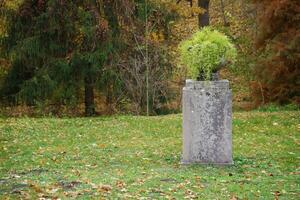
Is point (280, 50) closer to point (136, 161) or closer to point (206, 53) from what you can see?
point (206, 53)

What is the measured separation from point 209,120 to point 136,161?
1.54 m

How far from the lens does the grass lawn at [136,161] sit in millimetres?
8281

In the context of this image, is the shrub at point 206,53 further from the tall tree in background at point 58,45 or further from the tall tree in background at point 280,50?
the tall tree in background at point 58,45

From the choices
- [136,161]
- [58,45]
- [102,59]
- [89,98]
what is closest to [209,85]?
[136,161]

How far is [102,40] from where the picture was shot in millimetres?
20641

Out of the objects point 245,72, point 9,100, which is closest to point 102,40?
point 9,100

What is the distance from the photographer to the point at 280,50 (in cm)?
1964

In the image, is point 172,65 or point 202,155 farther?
point 172,65

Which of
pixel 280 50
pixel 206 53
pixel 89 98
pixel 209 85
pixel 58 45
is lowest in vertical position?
pixel 89 98

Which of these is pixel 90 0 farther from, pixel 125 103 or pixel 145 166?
pixel 145 166

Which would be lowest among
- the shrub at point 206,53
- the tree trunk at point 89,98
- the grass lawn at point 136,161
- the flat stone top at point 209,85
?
the grass lawn at point 136,161

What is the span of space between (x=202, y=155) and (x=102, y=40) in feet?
35.7

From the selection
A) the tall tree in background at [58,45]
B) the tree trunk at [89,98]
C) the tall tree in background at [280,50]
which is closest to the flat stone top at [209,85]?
the tall tree in background at [280,50]

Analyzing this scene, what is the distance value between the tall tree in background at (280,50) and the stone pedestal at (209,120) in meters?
9.68
